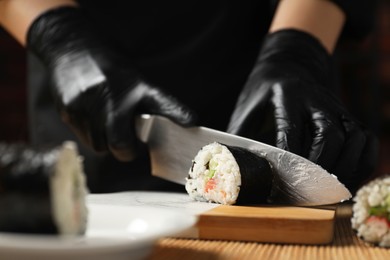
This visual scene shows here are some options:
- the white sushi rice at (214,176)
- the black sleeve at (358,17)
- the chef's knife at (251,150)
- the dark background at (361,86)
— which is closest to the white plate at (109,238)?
the white sushi rice at (214,176)

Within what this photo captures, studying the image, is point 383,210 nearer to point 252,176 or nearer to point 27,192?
point 252,176

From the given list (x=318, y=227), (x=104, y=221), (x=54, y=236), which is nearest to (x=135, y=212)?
(x=104, y=221)

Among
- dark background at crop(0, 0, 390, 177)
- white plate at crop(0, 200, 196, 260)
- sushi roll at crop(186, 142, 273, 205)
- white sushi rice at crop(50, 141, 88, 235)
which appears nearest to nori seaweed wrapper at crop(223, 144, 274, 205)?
sushi roll at crop(186, 142, 273, 205)

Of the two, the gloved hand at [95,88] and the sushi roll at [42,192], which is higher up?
the sushi roll at [42,192]

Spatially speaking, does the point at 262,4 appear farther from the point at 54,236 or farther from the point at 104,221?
the point at 54,236

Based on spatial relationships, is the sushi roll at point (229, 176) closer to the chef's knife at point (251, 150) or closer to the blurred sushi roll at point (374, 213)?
the chef's knife at point (251, 150)

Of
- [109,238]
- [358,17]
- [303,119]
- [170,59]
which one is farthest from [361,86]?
[109,238]

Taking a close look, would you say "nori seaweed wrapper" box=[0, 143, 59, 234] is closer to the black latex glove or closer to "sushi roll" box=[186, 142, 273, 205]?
"sushi roll" box=[186, 142, 273, 205]
